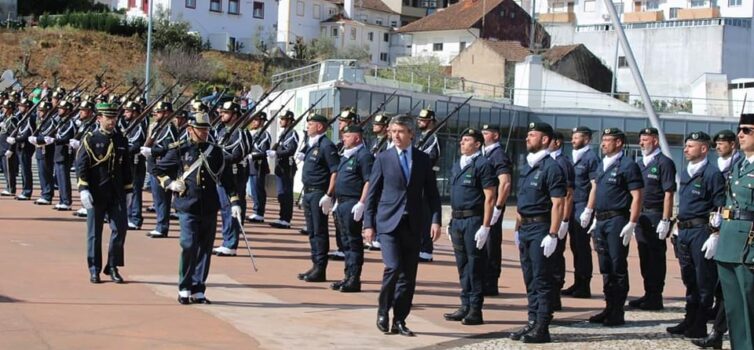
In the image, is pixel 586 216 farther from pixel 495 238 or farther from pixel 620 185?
pixel 495 238

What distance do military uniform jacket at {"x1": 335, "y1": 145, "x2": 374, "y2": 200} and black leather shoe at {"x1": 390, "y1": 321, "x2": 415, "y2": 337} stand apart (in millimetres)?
2920

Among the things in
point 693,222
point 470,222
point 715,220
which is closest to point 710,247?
point 715,220

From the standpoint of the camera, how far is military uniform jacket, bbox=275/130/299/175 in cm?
1840

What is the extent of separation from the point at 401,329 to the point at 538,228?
5.26 feet

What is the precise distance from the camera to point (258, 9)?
82.2 meters

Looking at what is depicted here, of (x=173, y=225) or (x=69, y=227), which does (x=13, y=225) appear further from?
(x=173, y=225)

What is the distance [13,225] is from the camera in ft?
53.3

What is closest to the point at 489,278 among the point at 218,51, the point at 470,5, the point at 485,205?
the point at 485,205

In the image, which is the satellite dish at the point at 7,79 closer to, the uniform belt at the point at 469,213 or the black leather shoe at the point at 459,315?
the uniform belt at the point at 469,213

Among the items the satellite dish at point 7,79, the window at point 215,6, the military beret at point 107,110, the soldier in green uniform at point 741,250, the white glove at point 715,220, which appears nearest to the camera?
the soldier in green uniform at point 741,250

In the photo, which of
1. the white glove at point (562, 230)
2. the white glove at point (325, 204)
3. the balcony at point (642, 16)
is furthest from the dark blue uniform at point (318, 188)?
the balcony at point (642, 16)

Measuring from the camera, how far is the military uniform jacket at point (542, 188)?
970 centimetres

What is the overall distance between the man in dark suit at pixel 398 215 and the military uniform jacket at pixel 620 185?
2226 mm

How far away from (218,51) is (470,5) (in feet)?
78.6
